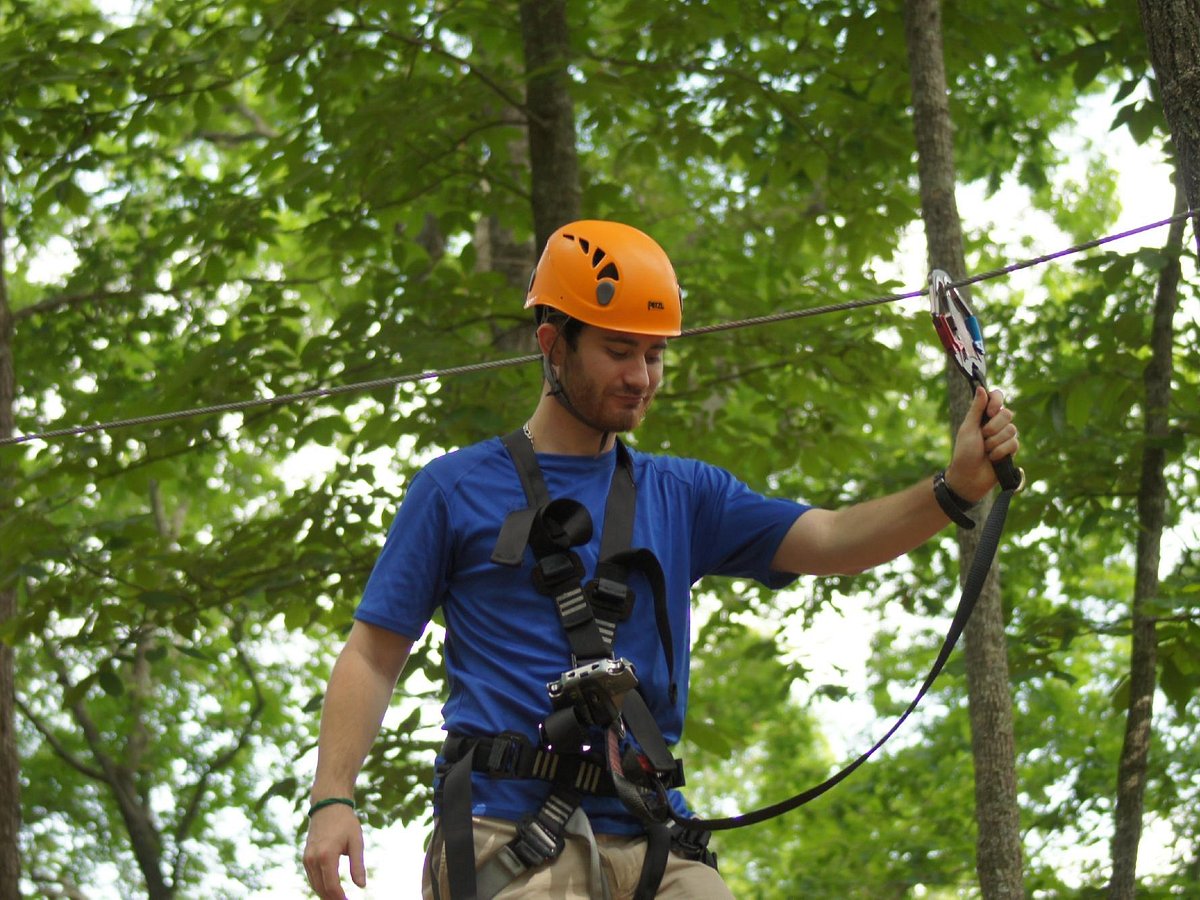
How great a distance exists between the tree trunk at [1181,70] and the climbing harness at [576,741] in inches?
56.4

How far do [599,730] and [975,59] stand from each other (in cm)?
492

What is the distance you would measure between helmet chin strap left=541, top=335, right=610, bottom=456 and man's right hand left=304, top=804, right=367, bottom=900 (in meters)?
0.94

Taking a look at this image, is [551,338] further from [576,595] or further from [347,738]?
[347,738]

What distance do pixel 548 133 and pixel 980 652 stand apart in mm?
3496

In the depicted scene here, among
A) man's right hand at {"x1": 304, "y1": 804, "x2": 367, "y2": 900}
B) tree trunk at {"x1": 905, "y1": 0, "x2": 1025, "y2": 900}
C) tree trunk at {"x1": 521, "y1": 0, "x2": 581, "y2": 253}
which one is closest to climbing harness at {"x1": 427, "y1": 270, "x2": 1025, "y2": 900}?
man's right hand at {"x1": 304, "y1": 804, "x2": 367, "y2": 900}

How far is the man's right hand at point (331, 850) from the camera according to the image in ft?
9.46

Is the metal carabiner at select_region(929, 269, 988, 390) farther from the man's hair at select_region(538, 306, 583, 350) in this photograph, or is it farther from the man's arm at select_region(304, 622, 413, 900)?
the man's arm at select_region(304, 622, 413, 900)

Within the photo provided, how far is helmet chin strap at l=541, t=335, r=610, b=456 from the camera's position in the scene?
3248mm

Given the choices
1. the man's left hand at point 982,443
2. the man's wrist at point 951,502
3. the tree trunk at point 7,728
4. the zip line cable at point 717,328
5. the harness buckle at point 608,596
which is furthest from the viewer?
the tree trunk at point 7,728

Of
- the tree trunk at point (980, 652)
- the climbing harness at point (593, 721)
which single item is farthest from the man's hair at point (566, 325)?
the tree trunk at point (980, 652)

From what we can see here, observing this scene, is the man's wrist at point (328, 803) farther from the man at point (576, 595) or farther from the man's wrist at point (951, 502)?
the man's wrist at point (951, 502)

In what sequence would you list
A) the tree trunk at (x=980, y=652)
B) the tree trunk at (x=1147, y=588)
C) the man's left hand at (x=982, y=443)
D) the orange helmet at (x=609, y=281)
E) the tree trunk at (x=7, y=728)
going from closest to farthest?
1. the man's left hand at (x=982, y=443)
2. the orange helmet at (x=609, y=281)
3. the tree trunk at (x=980, y=652)
4. the tree trunk at (x=1147, y=588)
5. the tree trunk at (x=7, y=728)

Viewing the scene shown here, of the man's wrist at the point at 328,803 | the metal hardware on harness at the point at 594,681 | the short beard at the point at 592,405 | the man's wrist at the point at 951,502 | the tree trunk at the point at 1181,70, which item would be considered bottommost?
the man's wrist at the point at 328,803

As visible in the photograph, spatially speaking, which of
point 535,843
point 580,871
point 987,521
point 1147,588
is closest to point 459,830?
point 535,843
